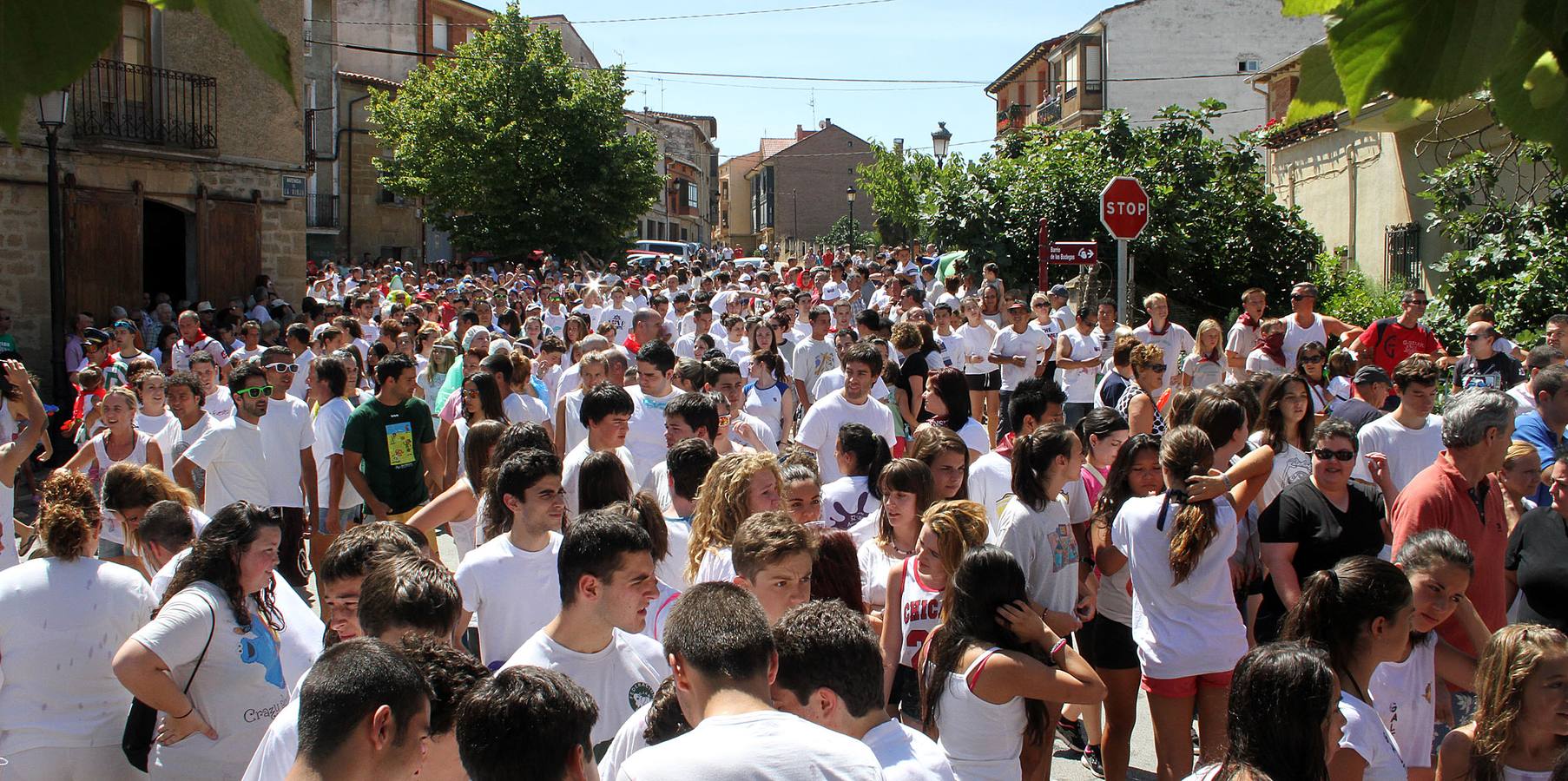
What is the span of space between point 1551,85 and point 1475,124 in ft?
53.4

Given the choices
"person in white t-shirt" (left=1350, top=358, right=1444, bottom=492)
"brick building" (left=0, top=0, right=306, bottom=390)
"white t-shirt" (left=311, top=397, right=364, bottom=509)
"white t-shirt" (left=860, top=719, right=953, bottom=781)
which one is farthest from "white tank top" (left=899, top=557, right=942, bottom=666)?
"brick building" (left=0, top=0, right=306, bottom=390)

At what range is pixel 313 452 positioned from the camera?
26.7 feet

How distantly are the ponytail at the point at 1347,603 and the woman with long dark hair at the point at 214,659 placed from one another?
10.7 feet

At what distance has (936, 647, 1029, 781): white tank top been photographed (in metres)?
3.86

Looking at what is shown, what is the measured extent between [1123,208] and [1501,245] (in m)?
4.55

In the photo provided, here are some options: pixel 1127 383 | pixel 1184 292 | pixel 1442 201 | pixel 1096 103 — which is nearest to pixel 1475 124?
pixel 1442 201

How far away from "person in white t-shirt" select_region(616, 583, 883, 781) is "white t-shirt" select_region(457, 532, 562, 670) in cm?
165

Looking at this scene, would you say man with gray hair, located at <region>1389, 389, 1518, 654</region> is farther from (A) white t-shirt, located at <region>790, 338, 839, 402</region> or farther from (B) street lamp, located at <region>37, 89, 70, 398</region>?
(B) street lamp, located at <region>37, 89, 70, 398</region>

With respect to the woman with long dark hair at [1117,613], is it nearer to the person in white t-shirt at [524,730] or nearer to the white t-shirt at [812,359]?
the person in white t-shirt at [524,730]

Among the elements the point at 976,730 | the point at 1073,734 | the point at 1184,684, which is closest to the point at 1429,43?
the point at 976,730

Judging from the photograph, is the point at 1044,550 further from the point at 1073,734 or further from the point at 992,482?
the point at 1073,734

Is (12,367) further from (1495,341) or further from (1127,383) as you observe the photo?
(1495,341)

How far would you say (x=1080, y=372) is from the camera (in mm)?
12141

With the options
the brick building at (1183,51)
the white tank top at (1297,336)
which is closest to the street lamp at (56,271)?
the white tank top at (1297,336)
